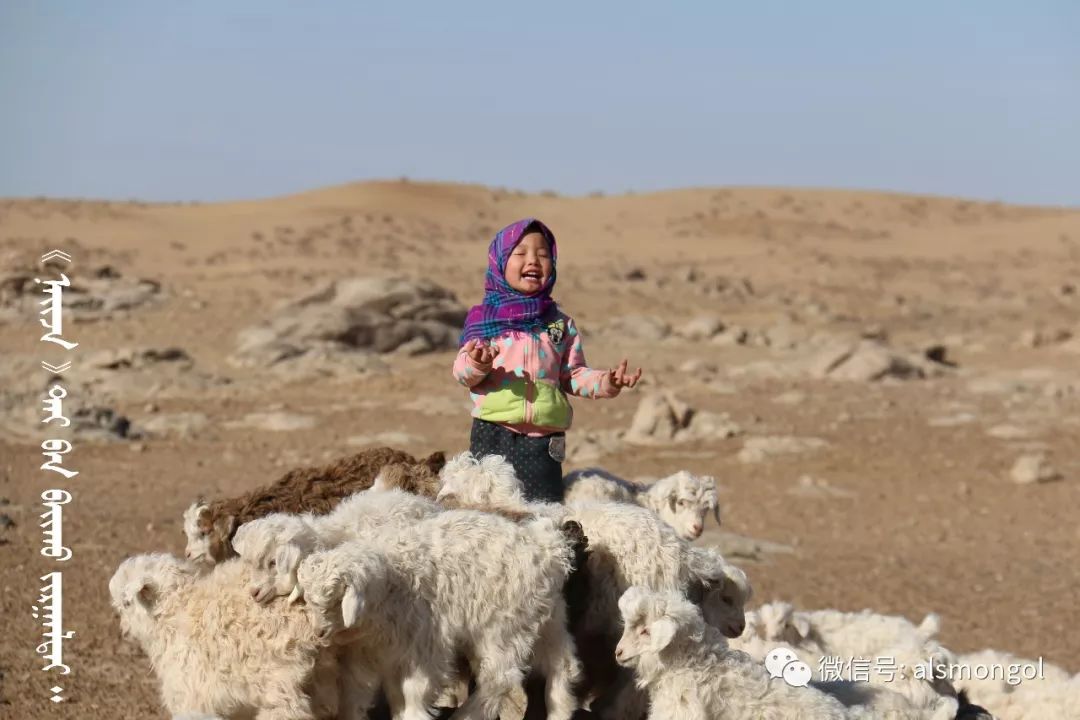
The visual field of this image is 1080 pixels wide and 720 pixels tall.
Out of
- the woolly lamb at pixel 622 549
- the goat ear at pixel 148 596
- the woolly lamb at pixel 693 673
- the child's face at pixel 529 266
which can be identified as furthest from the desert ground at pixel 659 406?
the woolly lamb at pixel 693 673

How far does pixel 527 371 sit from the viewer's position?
6184mm

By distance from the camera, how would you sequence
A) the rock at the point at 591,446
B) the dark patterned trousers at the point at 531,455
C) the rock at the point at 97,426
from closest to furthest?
the dark patterned trousers at the point at 531,455, the rock at the point at 591,446, the rock at the point at 97,426

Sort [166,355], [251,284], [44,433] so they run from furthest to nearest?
[251,284], [166,355], [44,433]

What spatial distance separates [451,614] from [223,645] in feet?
2.36

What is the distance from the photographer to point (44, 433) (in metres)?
16.9

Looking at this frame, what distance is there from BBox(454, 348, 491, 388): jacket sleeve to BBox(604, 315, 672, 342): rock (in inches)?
806

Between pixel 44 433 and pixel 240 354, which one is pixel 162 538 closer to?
pixel 44 433

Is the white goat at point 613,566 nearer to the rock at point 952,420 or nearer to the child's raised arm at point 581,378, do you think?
the child's raised arm at point 581,378

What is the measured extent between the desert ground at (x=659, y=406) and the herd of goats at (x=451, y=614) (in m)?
2.34

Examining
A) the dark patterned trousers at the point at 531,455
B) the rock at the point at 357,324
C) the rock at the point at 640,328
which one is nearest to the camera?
the dark patterned trousers at the point at 531,455

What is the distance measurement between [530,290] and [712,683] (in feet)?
6.49

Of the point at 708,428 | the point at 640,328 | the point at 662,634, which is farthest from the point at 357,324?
the point at 662,634

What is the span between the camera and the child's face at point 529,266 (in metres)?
6.25

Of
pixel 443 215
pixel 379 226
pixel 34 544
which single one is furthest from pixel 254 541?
pixel 443 215
